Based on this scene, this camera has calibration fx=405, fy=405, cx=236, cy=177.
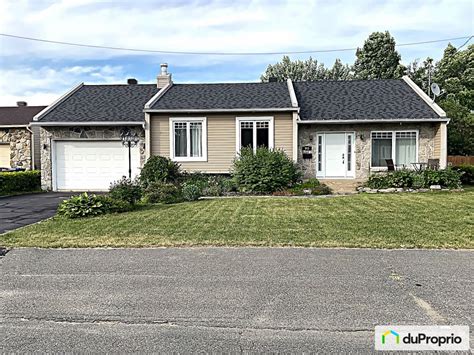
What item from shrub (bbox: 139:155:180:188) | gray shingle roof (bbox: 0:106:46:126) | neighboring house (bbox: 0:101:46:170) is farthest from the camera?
gray shingle roof (bbox: 0:106:46:126)

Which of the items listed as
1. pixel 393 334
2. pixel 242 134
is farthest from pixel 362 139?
pixel 393 334

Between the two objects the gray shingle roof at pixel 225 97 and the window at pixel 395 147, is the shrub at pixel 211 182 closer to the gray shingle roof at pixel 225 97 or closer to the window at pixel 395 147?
the gray shingle roof at pixel 225 97

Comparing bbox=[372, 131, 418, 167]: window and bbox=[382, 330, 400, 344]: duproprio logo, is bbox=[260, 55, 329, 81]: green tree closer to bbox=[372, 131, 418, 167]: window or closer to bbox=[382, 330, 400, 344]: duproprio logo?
bbox=[372, 131, 418, 167]: window

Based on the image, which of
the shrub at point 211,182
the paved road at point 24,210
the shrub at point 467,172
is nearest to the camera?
the paved road at point 24,210

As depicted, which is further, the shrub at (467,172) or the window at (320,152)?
the shrub at (467,172)

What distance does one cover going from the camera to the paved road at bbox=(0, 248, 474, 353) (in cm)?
357

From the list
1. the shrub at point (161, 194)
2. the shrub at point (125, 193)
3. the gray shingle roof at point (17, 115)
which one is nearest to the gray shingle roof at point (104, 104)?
the gray shingle roof at point (17, 115)

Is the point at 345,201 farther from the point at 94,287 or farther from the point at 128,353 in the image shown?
the point at 128,353

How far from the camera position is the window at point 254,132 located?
17000 mm

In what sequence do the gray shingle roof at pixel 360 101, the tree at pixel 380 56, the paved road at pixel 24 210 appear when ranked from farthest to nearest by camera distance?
the tree at pixel 380 56 → the gray shingle roof at pixel 360 101 → the paved road at pixel 24 210

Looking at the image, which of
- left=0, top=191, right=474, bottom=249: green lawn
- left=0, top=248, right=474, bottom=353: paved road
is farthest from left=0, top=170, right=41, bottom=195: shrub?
left=0, top=248, right=474, bottom=353: paved road

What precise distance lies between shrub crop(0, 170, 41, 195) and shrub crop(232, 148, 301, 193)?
9.48m

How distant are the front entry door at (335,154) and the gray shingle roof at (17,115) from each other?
16.5 m

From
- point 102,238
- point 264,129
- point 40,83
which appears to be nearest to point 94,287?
point 102,238
